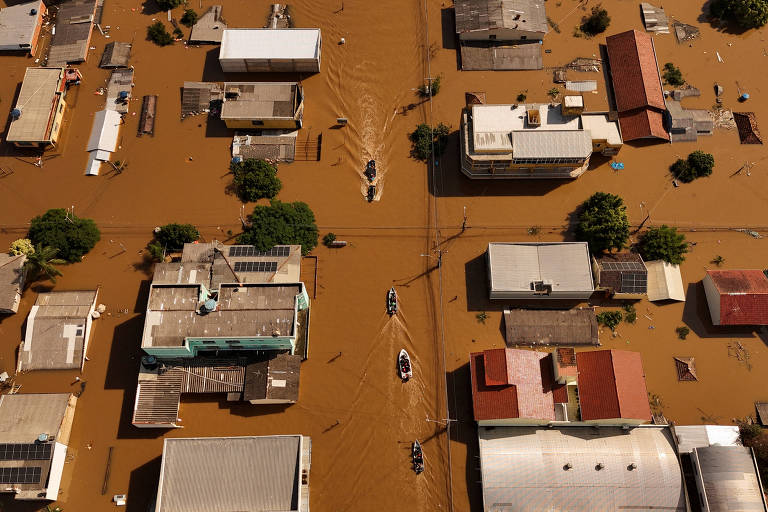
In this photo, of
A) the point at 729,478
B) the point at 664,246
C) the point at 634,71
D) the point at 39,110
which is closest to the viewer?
the point at 729,478

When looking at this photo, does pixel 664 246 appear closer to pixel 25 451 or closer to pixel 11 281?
pixel 25 451

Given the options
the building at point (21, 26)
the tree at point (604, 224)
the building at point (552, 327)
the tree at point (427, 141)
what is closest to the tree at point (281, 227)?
the tree at point (427, 141)

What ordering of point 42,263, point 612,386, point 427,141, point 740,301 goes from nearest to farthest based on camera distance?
point 612,386 → point 740,301 → point 42,263 → point 427,141

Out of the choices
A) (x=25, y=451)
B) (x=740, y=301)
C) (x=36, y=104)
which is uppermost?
(x=36, y=104)

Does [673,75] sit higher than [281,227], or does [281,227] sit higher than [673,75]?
[673,75]

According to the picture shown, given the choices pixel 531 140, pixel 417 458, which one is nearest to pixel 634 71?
pixel 531 140

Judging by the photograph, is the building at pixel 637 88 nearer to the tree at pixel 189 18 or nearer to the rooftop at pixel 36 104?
the tree at pixel 189 18

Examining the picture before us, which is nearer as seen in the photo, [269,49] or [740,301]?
[740,301]
